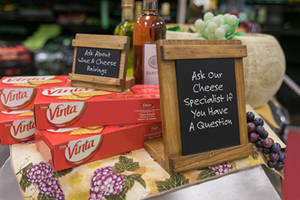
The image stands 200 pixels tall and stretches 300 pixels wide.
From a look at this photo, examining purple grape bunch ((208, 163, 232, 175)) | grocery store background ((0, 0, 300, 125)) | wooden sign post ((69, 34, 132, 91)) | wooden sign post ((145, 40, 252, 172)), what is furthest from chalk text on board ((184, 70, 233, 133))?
grocery store background ((0, 0, 300, 125))

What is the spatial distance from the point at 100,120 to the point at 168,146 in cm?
22

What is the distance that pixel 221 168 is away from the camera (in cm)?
63

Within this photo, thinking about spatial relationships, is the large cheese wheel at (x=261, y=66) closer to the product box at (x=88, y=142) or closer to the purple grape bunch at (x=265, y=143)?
the purple grape bunch at (x=265, y=143)

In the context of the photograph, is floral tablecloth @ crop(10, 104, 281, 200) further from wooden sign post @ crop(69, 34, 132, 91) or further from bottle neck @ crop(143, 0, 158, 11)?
bottle neck @ crop(143, 0, 158, 11)

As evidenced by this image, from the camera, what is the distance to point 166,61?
56 centimetres

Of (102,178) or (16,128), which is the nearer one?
(102,178)

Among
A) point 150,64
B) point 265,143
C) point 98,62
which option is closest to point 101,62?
point 98,62

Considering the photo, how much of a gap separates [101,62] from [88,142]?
289mm

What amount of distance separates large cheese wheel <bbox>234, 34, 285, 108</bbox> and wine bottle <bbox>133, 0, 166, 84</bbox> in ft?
1.07

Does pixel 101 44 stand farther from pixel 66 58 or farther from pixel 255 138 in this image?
pixel 66 58

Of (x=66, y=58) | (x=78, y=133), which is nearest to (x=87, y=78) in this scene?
(x=78, y=133)

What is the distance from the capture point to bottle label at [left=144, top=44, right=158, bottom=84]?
2.82 feet

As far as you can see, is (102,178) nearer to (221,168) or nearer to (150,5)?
(221,168)

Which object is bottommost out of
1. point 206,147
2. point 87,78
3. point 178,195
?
point 178,195
